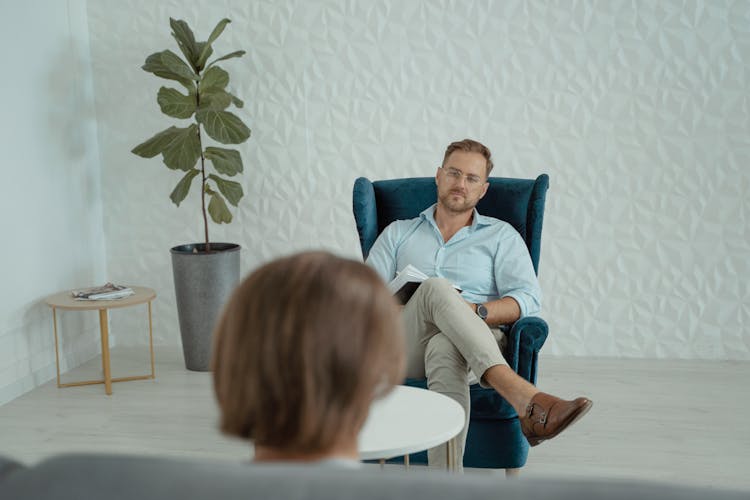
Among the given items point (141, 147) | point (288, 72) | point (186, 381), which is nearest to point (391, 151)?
point (288, 72)

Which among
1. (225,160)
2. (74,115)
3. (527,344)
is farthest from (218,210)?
(527,344)

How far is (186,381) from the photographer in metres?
4.14

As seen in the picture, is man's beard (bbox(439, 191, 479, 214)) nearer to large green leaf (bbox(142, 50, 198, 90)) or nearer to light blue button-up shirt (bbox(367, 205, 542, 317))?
light blue button-up shirt (bbox(367, 205, 542, 317))

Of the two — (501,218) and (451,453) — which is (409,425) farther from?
(501,218)

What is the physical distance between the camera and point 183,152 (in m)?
4.12

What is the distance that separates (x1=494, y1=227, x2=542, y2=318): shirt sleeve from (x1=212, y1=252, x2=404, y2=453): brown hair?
2.34 meters

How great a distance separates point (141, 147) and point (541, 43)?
2133mm

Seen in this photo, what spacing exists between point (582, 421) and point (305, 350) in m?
2.97

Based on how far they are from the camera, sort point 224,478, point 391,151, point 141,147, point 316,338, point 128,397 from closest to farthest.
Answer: point 224,478 → point 316,338 → point 128,397 → point 141,147 → point 391,151

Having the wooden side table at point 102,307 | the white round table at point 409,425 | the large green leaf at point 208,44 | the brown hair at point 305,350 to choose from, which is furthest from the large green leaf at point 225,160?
the brown hair at point 305,350

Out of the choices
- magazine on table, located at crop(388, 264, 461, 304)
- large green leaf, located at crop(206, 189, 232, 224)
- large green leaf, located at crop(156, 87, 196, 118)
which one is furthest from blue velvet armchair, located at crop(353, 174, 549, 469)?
large green leaf, located at crop(156, 87, 196, 118)

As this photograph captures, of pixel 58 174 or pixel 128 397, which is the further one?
pixel 58 174

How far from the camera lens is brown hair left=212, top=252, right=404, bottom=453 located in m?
0.77

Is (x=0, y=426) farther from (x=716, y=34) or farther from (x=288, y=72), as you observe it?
(x=716, y=34)
